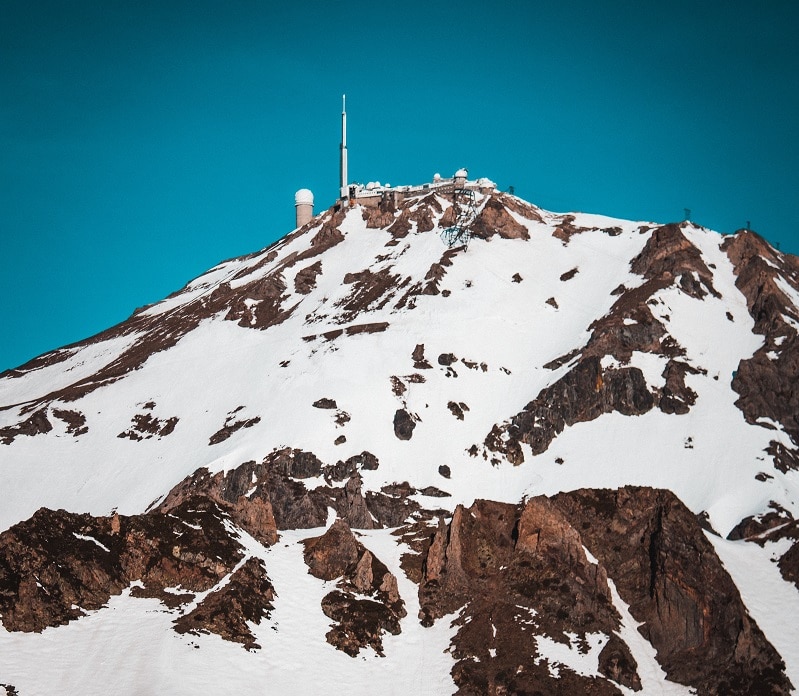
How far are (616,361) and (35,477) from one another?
82.7m

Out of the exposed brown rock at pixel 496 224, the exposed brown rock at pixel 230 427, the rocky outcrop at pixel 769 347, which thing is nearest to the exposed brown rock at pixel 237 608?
the exposed brown rock at pixel 230 427

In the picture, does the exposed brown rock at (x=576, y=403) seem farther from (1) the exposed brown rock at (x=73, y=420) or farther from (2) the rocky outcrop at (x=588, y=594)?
(1) the exposed brown rock at (x=73, y=420)

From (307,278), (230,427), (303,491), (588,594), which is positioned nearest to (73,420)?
(230,427)

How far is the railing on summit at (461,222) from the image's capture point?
176337mm

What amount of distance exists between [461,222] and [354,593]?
12328 cm

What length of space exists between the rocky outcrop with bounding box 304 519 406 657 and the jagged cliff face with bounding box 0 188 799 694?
24 cm

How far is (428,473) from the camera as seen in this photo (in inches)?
4449

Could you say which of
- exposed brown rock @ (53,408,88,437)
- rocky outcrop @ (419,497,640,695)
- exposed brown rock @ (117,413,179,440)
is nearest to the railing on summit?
exposed brown rock @ (117,413,179,440)

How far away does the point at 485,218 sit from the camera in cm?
18075

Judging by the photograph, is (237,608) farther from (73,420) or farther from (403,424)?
(73,420)

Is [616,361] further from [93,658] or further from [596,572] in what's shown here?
[93,658]

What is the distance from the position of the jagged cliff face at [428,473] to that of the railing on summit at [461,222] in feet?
8.65

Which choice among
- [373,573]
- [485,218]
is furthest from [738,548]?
[485,218]

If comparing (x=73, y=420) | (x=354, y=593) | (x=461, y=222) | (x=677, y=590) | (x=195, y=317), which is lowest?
(x=677, y=590)
